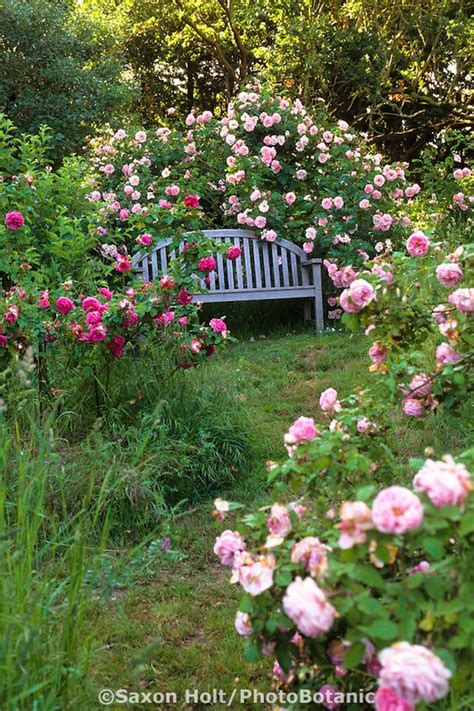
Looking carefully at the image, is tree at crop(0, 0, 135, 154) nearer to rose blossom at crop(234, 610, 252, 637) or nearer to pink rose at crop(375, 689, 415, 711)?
rose blossom at crop(234, 610, 252, 637)

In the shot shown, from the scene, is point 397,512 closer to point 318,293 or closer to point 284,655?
point 284,655

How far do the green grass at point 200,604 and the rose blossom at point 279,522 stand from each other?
320 mm

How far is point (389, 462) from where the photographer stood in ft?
6.86

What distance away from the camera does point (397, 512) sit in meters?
1.16

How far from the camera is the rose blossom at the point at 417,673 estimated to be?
1.02 metres

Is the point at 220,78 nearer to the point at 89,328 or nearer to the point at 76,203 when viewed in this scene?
the point at 76,203

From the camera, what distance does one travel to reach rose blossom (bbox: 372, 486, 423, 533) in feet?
3.76

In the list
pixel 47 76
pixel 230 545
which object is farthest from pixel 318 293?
pixel 230 545

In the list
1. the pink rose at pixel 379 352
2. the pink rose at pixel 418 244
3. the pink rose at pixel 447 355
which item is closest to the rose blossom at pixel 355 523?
the pink rose at pixel 447 355

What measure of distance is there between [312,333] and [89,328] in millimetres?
4131

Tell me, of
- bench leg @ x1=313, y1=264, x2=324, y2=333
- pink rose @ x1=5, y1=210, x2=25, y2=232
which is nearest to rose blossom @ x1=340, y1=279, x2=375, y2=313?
pink rose @ x1=5, y1=210, x2=25, y2=232

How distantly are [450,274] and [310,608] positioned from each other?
4.39 ft

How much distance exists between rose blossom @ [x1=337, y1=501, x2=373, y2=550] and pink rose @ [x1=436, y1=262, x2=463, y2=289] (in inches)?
47.3

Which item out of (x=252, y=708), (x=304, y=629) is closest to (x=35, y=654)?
(x=304, y=629)
